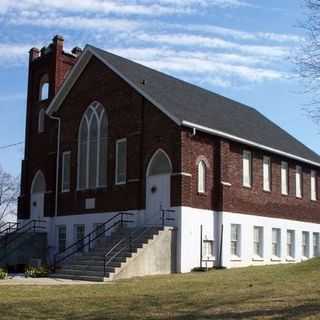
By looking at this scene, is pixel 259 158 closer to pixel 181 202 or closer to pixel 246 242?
pixel 246 242

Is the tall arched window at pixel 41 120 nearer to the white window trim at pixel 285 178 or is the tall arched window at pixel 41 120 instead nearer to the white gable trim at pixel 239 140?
the white gable trim at pixel 239 140

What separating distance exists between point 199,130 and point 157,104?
2271 millimetres

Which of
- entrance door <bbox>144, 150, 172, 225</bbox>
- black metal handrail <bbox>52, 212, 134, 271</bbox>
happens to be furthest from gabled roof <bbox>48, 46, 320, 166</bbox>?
black metal handrail <bbox>52, 212, 134, 271</bbox>

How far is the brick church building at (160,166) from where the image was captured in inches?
1110

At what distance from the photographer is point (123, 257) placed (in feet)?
81.6

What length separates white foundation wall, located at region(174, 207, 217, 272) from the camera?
26938 mm

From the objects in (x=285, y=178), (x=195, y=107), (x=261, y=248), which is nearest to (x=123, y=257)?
(x=261, y=248)

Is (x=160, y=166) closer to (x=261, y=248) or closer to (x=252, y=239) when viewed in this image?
(x=252, y=239)

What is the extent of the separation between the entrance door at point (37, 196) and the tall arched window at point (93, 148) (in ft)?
12.0

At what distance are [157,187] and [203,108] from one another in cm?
628

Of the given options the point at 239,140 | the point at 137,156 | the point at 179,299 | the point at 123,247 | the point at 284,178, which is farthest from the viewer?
the point at 284,178

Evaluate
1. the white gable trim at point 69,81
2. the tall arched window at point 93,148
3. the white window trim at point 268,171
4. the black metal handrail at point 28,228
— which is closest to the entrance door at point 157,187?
the tall arched window at point 93,148

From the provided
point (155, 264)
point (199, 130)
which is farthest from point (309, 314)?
point (199, 130)

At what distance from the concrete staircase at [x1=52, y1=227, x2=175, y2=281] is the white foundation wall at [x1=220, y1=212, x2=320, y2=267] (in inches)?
144
